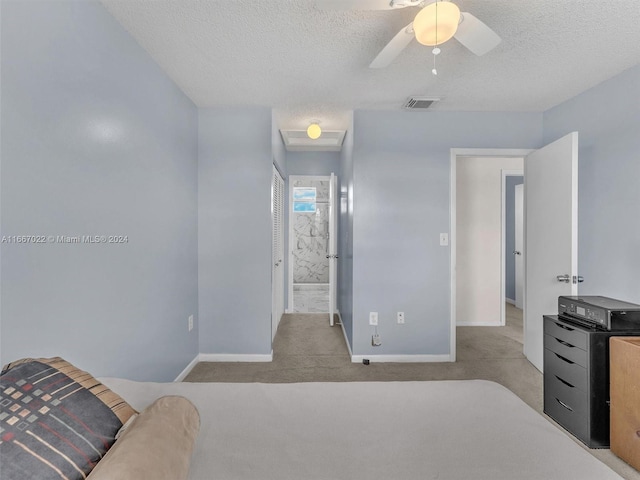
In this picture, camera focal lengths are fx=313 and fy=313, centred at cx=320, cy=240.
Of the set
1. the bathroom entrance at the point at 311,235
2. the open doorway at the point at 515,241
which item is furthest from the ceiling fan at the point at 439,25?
the bathroom entrance at the point at 311,235

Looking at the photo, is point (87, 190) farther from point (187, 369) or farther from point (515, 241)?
point (515, 241)

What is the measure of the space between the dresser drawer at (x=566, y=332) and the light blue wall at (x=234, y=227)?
2.37m

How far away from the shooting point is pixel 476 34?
154 cm

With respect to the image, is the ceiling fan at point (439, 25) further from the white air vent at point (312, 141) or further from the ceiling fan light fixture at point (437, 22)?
the white air vent at point (312, 141)

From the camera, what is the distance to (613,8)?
1721 millimetres

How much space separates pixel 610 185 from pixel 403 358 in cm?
230

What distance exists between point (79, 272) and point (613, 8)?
3.13m

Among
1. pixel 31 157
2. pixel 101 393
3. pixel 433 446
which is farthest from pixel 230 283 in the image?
pixel 433 446

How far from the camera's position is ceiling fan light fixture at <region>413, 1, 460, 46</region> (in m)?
1.31

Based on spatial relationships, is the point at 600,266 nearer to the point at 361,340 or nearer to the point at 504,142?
the point at 504,142

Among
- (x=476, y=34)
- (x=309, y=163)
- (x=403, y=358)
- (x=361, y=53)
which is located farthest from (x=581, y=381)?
(x=309, y=163)

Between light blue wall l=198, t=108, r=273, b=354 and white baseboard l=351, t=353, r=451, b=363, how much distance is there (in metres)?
0.94

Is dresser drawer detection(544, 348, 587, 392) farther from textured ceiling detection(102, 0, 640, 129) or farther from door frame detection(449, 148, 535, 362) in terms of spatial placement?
textured ceiling detection(102, 0, 640, 129)

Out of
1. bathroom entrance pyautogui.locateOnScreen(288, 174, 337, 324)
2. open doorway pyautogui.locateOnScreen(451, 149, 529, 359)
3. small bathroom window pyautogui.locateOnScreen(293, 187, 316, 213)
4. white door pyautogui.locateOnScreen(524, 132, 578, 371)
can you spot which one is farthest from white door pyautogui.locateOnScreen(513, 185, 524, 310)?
small bathroom window pyautogui.locateOnScreen(293, 187, 316, 213)
